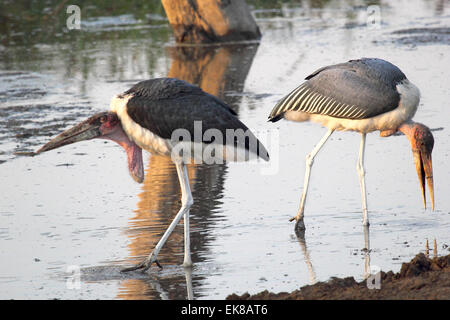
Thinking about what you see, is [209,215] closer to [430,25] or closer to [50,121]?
[50,121]

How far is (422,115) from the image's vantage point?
9.38 m

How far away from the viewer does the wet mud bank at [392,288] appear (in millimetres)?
4613

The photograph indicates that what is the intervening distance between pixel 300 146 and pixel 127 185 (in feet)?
5.65

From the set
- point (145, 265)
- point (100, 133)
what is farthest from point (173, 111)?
point (145, 265)

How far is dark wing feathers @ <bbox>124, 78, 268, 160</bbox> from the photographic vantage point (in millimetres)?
5723

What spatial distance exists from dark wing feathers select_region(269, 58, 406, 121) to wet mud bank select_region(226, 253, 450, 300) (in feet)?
5.36

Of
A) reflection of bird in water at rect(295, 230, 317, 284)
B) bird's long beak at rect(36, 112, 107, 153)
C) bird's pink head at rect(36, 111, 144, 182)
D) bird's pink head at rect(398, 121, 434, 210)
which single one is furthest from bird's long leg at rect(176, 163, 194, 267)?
bird's pink head at rect(398, 121, 434, 210)

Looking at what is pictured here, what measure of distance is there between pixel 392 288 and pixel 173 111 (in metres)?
1.78

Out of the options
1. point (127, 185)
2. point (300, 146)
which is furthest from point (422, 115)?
point (127, 185)

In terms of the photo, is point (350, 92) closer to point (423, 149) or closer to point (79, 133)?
point (423, 149)

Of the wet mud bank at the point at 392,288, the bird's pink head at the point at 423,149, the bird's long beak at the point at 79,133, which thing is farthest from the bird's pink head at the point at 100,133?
the bird's pink head at the point at 423,149

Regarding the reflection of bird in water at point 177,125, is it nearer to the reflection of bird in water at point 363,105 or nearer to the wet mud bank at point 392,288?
the reflection of bird in water at point 363,105

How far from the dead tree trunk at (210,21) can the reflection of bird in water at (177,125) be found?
28.0ft
